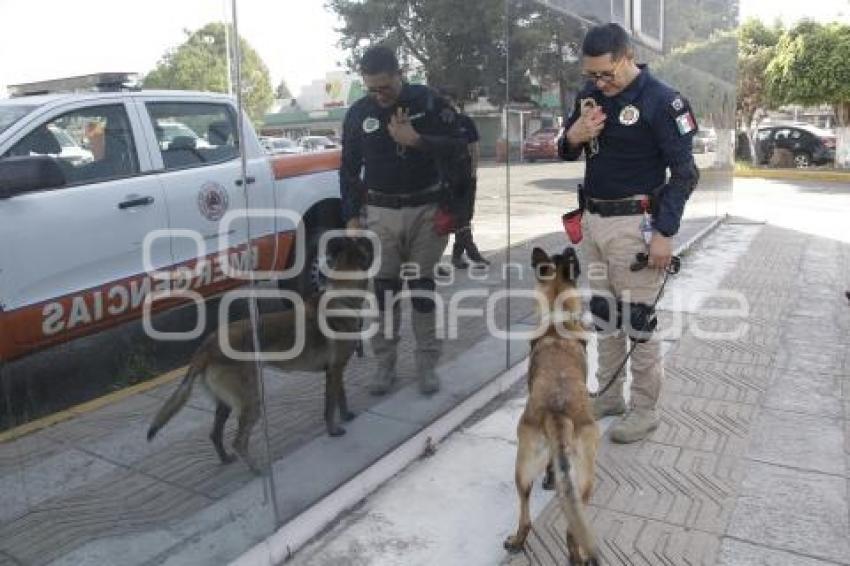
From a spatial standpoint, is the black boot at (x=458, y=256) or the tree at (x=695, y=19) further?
the tree at (x=695, y=19)

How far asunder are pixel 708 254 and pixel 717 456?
543cm

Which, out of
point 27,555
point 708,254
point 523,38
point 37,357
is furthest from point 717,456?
point 708,254

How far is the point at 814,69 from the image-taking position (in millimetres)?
17906

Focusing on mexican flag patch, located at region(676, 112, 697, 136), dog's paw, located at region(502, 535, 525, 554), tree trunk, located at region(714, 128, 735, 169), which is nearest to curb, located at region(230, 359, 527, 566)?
dog's paw, located at region(502, 535, 525, 554)

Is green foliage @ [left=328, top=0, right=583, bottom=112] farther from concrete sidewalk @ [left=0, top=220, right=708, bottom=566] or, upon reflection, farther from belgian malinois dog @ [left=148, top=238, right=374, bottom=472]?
concrete sidewalk @ [left=0, top=220, right=708, bottom=566]

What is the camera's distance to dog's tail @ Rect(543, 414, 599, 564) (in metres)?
2.26

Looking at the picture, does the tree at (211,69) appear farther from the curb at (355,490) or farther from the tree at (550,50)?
the tree at (550,50)

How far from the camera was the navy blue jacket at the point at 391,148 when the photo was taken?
3129 mm

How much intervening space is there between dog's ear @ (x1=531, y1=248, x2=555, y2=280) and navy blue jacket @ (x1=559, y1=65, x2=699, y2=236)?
1.84ft

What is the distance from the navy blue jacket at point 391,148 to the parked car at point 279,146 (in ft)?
0.71

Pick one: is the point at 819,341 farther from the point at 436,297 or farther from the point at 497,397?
the point at 436,297

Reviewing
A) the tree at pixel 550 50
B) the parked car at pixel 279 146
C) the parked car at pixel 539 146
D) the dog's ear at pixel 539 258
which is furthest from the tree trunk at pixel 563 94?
the parked car at pixel 279 146

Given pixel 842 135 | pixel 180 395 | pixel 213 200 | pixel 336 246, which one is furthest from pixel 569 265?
pixel 842 135

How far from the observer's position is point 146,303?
307 centimetres
